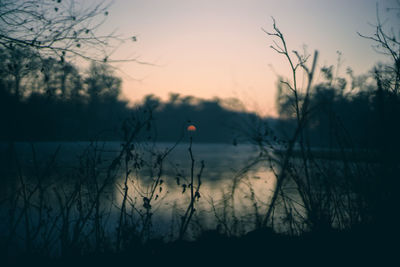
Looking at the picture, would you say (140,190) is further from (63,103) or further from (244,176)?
(244,176)

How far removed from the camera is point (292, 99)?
263cm

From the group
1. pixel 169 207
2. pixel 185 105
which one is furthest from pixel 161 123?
pixel 169 207

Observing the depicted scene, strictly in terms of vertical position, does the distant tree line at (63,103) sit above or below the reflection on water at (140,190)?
above

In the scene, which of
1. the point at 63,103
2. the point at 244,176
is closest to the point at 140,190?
the point at 63,103

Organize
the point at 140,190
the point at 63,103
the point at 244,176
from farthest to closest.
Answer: the point at 140,190 < the point at 63,103 < the point at 244,176

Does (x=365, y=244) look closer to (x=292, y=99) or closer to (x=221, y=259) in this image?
(x=221, y=259)

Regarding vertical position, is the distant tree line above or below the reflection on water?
above

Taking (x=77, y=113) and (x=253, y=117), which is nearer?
(x=253, y=117)

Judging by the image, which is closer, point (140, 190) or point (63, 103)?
point (63, 103)

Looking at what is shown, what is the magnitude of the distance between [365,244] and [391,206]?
19.3 inches

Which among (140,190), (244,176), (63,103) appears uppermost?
(63,103)

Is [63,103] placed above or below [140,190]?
above

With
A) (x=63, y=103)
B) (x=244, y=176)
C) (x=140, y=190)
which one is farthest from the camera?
(x=140, y=190)

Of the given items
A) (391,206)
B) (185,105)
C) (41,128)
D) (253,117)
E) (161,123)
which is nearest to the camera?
(253,117)
